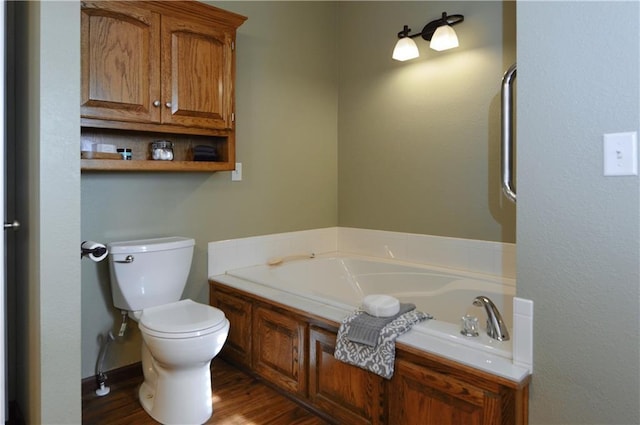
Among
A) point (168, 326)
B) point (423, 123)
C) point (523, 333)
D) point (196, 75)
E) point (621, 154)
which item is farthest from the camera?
point (423, 123)

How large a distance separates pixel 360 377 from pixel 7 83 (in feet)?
6.37

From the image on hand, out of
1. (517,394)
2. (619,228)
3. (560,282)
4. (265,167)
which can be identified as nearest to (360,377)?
(517,394)

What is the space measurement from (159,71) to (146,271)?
1.04 m

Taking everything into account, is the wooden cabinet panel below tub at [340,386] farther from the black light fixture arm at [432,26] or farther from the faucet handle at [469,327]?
the black light fixture arm at [432,26]

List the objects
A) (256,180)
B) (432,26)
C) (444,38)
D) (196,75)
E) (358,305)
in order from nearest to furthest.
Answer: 1. (358,305)
2. (196,75)
3. (444,38)
4. (432,26)
5. (256,180)

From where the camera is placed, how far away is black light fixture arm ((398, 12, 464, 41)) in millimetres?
2631

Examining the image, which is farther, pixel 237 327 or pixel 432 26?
pixel 432 26

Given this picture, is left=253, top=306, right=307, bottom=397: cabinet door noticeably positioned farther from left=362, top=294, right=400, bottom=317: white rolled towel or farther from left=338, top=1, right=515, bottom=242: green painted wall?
left=338, top=1, right=515, bottom=242: green painted wall

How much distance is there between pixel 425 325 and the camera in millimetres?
1745

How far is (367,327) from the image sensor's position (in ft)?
5.77

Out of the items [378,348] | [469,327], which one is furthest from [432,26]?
[378,348]

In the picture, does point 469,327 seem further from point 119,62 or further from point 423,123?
point 119,62

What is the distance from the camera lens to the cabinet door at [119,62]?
2.01 meters

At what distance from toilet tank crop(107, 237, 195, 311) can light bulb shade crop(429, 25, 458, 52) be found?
1872mm
